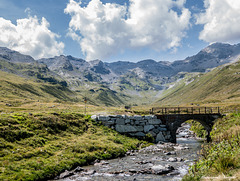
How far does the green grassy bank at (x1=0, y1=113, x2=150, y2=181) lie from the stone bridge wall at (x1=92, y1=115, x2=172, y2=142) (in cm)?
205

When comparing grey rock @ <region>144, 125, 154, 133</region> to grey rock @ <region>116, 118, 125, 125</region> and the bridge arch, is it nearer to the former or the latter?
the bridge arch

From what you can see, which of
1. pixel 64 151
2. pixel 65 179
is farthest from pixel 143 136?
pixel 65 179

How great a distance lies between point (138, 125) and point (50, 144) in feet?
74.8

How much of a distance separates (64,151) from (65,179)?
6478 millimetres

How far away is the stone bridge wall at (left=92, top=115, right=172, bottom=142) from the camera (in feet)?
142

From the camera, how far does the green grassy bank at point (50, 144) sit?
2155 centimetres

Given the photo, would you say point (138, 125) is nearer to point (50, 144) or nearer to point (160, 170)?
point (160, 170)

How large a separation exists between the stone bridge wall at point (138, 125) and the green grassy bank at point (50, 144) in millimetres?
2052

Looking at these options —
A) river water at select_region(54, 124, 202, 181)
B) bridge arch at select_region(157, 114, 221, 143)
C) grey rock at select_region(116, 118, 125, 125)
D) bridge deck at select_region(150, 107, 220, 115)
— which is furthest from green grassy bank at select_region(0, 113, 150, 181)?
bridge deck at select_region(150, 107, 220, 115)

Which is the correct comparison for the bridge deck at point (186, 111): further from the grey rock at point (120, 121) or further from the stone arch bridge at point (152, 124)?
the grey rock at point (120, 121)

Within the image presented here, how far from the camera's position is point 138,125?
149 ft

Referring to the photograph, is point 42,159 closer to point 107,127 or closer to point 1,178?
point 1,178

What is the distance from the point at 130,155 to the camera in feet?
111

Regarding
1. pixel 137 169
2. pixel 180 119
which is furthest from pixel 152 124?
pixel 137 169
